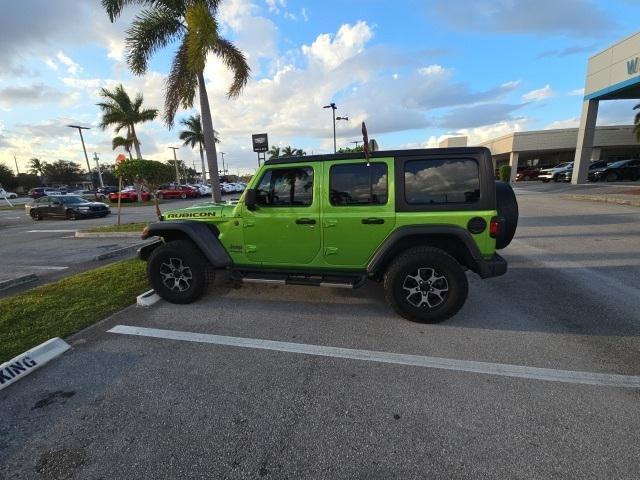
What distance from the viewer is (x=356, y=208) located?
3879mm

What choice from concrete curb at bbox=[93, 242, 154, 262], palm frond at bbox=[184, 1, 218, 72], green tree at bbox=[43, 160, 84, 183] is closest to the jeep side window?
concrete curb at bbox=[93, 242, 154, 262]

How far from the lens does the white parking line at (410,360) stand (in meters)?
2.73

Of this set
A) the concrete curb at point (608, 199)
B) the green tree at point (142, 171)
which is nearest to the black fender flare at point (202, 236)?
the green tree at point (142, 171)

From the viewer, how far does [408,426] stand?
2.29 meters

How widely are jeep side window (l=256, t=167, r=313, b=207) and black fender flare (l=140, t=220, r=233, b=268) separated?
2.58 ft

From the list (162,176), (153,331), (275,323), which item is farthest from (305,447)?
(162,176)

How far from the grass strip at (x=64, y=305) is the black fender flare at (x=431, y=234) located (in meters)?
3.43

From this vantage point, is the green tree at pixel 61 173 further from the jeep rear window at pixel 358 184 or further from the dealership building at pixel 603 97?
the jeep rear window at pixel 358 184

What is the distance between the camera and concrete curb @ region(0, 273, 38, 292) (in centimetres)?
544

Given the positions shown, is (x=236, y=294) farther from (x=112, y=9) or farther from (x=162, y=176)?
(x=112, y=9)

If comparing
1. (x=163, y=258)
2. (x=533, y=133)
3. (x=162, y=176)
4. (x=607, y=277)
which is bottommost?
(x=607, y=277)

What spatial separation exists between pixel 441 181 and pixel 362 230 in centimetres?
102

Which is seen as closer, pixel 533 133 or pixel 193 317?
pixel 193 317

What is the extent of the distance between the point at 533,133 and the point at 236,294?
45605mm
